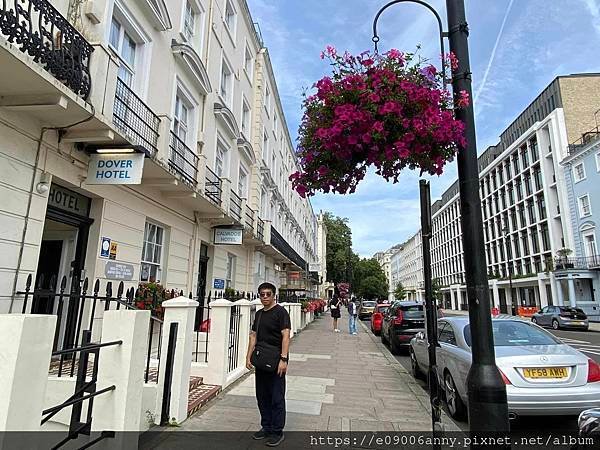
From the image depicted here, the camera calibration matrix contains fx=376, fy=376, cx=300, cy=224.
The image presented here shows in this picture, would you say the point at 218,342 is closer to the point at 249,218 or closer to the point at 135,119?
the point at 135,119

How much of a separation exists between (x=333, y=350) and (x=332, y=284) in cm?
5915

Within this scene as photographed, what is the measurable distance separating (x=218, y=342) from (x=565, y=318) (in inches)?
1109

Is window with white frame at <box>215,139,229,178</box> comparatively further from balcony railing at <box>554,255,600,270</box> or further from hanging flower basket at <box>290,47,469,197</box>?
balcony railing at <box>554,255,600,270</box>

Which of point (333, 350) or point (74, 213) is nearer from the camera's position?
point (74, 213)

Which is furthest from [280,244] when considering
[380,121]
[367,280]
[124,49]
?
[367,280]

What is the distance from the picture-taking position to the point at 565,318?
85.3 ft

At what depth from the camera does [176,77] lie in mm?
10133

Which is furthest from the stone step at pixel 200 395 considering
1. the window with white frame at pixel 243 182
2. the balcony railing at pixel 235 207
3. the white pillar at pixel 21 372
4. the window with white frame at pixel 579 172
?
the window with white frame at pixel 579 172

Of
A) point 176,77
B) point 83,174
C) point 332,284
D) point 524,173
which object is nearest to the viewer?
point 83,174

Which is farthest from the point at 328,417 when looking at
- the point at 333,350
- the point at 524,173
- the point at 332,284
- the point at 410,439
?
the point at 332,284

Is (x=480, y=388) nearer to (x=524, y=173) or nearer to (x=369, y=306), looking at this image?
(x=369, y=306)

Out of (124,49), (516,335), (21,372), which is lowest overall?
(516,335)

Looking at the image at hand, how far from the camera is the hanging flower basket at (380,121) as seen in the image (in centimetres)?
311

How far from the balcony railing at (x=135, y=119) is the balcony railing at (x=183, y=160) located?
27.3 inches
